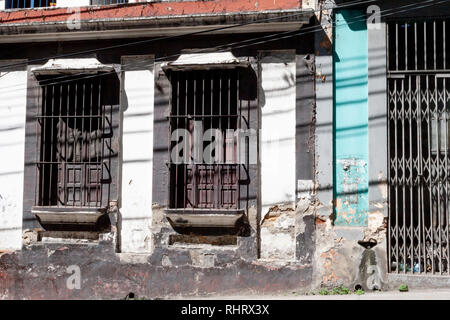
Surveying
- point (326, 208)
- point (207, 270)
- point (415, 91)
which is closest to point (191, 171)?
point (207, 270)

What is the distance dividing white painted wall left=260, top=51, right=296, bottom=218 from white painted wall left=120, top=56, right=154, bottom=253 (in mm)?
1587

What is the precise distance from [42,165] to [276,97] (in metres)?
3.51

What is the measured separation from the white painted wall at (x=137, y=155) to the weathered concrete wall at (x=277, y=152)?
5.20ft

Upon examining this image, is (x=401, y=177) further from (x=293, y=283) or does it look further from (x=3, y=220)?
(x=3, y=220)

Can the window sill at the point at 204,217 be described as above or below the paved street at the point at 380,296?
above

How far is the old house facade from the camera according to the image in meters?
6.44

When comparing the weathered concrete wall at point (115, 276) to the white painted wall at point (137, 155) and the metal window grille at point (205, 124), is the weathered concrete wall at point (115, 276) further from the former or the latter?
the metal window grille at point (205, 124)

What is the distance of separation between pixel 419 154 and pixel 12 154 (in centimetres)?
571

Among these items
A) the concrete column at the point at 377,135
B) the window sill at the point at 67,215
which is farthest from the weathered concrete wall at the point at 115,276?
the concrete column at the point at 377,135

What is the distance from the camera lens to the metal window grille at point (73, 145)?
7.18m

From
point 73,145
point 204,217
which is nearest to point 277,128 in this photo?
point 204,217

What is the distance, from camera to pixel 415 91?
21.2 feet

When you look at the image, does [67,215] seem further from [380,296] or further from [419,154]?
[419,154]

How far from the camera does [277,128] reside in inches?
265
